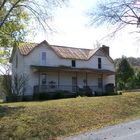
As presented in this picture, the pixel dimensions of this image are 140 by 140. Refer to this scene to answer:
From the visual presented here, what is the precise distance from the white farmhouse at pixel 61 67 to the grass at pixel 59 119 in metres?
19.3

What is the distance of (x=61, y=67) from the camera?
49.5 m

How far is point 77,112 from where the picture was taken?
24.1 metres

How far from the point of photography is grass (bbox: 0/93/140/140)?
1870cm

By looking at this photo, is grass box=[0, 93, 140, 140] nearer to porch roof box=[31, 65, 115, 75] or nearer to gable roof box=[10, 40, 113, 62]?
porch roof box=[31, 65, 115, 75]

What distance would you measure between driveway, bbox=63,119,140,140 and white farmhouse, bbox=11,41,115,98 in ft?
84.0

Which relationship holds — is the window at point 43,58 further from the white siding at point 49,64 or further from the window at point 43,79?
the window at point 43,79

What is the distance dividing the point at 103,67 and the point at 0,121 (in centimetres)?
3745

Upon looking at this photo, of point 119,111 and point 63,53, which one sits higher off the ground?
point 63,53

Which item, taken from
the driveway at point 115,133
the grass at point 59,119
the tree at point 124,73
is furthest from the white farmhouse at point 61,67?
the driveway at point 115,133

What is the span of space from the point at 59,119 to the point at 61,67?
2810 centimetres

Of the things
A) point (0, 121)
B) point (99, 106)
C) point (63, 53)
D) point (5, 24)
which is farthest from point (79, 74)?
point (0, 121)

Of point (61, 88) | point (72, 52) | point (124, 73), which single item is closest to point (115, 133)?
point (61, 88)

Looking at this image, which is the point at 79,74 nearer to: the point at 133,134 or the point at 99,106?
the point at 99,106

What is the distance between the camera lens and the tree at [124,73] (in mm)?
71562
